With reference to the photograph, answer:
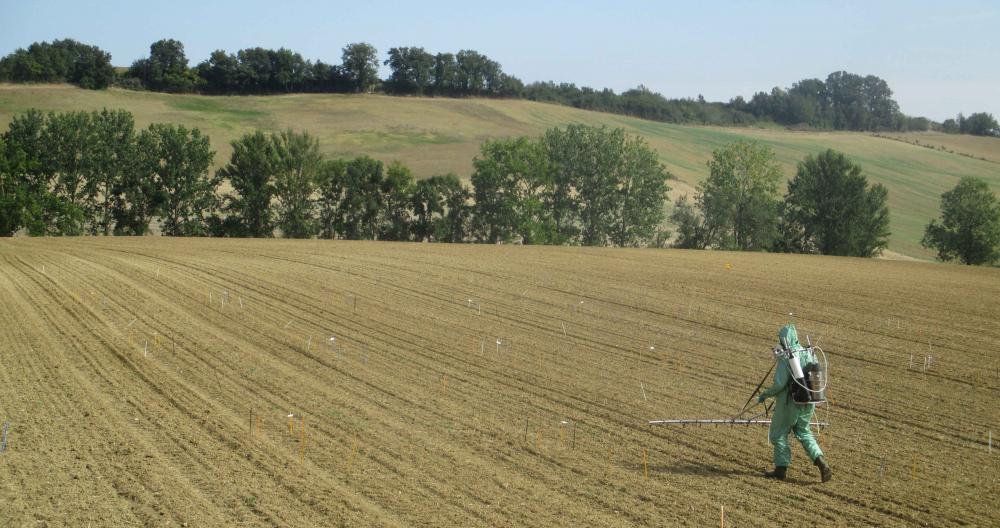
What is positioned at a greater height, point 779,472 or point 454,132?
point 454,132

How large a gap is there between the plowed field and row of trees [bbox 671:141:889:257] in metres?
38.2

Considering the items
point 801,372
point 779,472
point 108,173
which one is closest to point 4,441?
point 779,472

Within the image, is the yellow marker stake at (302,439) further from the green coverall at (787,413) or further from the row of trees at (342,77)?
the row of trees at (342,77)

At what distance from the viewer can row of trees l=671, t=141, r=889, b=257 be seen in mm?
68938

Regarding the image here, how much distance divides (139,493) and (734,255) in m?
47.6

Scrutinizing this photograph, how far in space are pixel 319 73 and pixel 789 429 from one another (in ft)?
376

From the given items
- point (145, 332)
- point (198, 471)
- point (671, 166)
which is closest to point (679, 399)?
point (198, 471)

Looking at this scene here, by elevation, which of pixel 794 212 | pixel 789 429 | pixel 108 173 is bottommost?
pixel 794 212

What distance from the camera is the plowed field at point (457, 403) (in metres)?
11.0

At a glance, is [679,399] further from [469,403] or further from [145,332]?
[145,332]

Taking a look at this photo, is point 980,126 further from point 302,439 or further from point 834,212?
point 302,439

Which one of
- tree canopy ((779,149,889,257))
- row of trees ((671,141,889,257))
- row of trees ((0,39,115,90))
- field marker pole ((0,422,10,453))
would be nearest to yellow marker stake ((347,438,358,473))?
field marker pole ((0,422,10,453))

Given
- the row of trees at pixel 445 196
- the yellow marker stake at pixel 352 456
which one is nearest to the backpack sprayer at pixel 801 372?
the yellow marker stake at pixel 352 456

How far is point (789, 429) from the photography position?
475 inches
